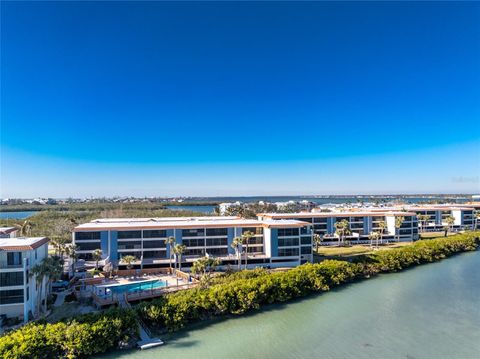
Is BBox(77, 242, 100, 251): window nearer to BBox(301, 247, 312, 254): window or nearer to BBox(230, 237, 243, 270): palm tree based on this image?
BBox(230, 237, 243, 270): palm tree

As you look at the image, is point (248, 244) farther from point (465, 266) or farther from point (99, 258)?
point (465, 266)

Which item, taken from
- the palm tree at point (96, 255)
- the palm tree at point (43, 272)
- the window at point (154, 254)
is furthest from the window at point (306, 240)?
the palm tree at point (43, 272)

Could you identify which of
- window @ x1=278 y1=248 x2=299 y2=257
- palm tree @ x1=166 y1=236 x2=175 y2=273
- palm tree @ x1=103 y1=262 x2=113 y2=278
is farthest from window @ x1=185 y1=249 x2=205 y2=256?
window @ x1=278 y1=248 x2=299 y2=257

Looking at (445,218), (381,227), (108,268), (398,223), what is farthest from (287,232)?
(445,218)

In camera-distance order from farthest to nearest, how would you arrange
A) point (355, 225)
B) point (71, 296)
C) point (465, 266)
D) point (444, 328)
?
point (355, 225) → point (465, 266) → point (71, 296) → point (444, 328)

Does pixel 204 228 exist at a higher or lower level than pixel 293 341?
higher

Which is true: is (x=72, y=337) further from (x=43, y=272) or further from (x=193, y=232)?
(x=193, y=232)

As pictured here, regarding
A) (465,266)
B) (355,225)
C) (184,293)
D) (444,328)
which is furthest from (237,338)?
(355,225)

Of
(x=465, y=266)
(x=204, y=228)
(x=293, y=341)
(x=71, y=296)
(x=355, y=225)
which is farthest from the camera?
(x=355, y=225)

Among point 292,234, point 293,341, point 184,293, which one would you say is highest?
point 292,234
